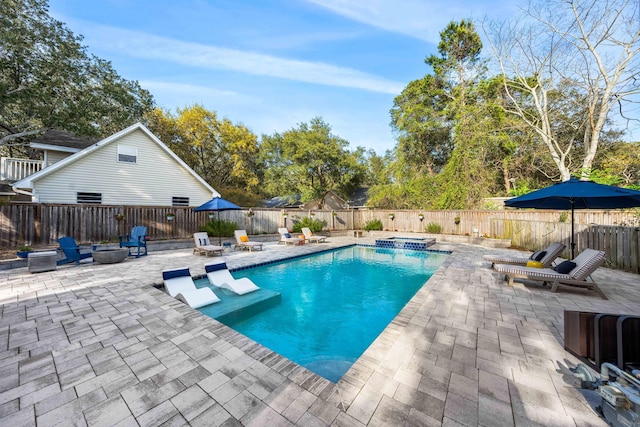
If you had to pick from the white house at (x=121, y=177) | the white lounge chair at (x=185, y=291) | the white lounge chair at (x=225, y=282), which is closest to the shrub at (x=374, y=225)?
the white house at (x=121, y=177)

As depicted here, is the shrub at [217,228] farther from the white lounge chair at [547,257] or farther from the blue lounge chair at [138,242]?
the white lounge chair at [547,257]

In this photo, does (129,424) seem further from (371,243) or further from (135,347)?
(371,243)

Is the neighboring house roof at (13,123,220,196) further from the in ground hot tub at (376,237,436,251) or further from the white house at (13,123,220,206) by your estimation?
the in ground hot tub at (376,237,436,251)

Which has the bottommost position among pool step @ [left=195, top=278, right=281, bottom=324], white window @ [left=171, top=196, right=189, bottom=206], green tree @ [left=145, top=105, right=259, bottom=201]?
pool step @ [left=195, top=278, right=281, bottom=324]

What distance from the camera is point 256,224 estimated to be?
15305 mm

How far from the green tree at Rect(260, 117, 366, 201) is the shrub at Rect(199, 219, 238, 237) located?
1342 cm

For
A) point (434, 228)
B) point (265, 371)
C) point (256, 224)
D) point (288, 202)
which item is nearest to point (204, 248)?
point (256, 224)

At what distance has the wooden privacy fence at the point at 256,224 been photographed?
735cm

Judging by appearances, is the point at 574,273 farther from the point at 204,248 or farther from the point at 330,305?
the point at 204,248

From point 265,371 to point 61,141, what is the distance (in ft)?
63.6

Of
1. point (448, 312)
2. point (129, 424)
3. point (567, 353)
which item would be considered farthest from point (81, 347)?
point (567, 353)

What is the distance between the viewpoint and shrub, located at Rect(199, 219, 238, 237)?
42.5 feet

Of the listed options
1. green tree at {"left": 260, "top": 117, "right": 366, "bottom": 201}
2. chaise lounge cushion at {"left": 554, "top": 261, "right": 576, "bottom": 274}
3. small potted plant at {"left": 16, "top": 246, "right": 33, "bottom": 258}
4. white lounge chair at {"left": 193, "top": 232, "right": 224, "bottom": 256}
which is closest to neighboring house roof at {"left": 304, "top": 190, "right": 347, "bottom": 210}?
green tree at {"left": 260, "top": 117, "right": 366, "bottom": 201}

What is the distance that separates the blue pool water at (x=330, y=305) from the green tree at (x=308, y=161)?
54.8 feet
